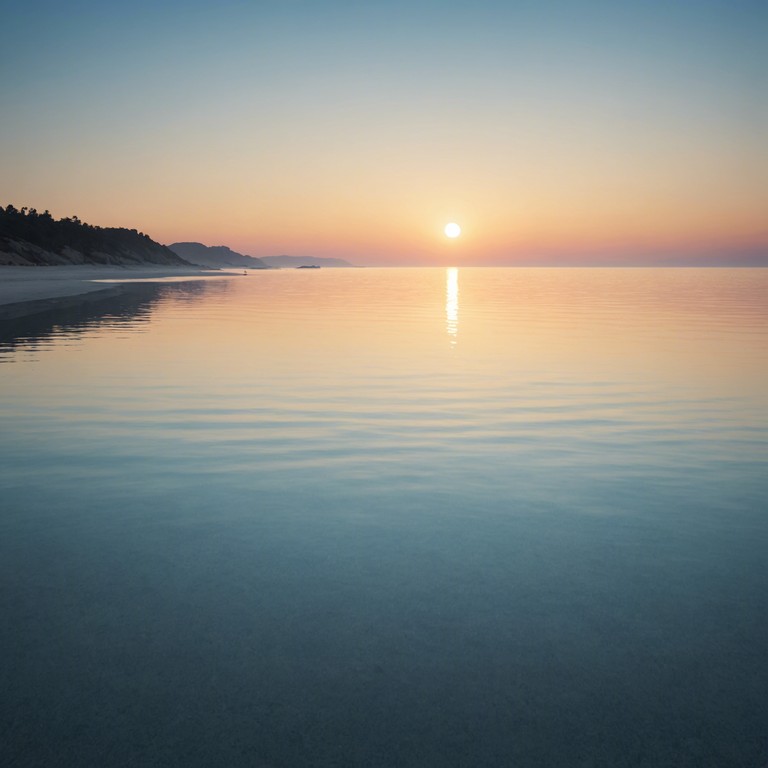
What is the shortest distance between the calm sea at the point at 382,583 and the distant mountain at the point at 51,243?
99878mm

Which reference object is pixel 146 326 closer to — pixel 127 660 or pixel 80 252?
pixel 127 660

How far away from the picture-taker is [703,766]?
3318 mm

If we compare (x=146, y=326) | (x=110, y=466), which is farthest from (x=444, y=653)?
(x=146, y=326)

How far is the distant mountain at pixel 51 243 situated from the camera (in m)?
99.4

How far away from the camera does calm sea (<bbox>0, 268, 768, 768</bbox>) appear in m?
3.55

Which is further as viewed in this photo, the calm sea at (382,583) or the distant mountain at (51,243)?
the distant mountain at (51,243)

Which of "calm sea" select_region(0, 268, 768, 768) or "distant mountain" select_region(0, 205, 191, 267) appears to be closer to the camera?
"calm sea" select_region(0, 268, 768, 768)

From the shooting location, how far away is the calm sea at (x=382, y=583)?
355 centimetres

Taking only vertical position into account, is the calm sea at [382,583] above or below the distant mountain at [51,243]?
below

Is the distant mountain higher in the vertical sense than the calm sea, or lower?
higher

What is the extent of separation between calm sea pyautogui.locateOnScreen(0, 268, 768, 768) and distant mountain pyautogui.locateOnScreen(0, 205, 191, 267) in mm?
99878

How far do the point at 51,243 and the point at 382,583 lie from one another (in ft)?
437

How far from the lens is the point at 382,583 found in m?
5.27

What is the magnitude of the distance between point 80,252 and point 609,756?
145 metres
